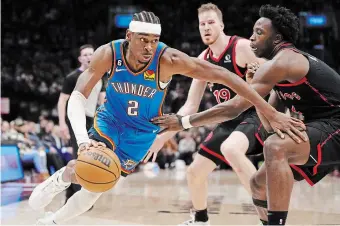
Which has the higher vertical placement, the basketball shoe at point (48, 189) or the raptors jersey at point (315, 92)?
the raptors jersey at point (315, 92)

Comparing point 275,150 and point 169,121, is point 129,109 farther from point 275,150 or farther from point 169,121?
point 275,150

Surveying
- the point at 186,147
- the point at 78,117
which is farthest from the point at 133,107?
the point at 186,147

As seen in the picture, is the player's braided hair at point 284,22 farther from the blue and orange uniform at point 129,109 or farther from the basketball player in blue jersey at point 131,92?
the blue and orange uniform at point 129,109

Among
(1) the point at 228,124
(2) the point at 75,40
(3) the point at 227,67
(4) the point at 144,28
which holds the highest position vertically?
(4) the point at 144,28

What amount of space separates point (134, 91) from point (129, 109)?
0.56 feet

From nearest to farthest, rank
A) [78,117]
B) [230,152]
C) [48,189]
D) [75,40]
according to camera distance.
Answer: [78,117] < [48,189] < [230,152] < [75,40]

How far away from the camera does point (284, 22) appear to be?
427 centimetres

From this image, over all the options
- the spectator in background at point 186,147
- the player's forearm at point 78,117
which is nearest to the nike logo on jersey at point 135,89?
the player's forearm at point 78,117

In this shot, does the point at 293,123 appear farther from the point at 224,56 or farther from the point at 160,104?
the point at 224,56

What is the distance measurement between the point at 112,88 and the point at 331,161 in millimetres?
1773

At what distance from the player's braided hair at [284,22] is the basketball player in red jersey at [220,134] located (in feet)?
3.20

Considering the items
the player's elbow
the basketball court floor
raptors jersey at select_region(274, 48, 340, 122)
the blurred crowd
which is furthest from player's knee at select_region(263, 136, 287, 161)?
the blurred crowd

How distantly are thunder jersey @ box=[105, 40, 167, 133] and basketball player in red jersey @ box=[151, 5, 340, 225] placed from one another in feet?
0.50

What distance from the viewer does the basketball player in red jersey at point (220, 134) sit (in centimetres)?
528
